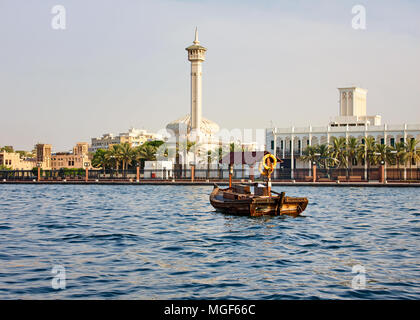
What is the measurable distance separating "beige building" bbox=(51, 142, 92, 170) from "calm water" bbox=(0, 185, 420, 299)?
159525mm

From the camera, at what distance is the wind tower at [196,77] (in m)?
114

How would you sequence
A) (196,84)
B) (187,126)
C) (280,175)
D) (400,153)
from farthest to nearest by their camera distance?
(187,126), (196,84), (280,175), (400,153)

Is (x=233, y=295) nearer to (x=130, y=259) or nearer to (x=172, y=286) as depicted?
(x=172, y=286)

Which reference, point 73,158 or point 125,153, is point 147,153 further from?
point 73,158

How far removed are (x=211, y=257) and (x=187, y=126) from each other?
116 metres

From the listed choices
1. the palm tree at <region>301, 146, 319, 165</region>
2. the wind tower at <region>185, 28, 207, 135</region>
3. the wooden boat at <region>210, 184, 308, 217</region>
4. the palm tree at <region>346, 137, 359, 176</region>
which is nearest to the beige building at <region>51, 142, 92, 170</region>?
the wind tower at <region>185, 28, 207, 135</region>

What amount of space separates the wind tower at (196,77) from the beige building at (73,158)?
76490 mm

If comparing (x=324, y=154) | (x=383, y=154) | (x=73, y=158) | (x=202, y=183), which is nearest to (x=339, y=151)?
(x=324, y=154)

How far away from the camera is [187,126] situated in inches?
5162

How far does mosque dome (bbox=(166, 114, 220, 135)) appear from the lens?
424 ft

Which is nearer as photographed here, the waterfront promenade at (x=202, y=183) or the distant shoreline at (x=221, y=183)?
the distant shoreline at (x=221, y=183)

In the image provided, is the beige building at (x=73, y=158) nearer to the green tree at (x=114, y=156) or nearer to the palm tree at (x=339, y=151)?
the green tree at (x=114, y=156)

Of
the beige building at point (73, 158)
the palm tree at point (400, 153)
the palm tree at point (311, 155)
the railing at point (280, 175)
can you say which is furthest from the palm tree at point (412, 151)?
the beige building at point (73, 158)

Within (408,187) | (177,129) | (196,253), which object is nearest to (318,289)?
(196,253)
